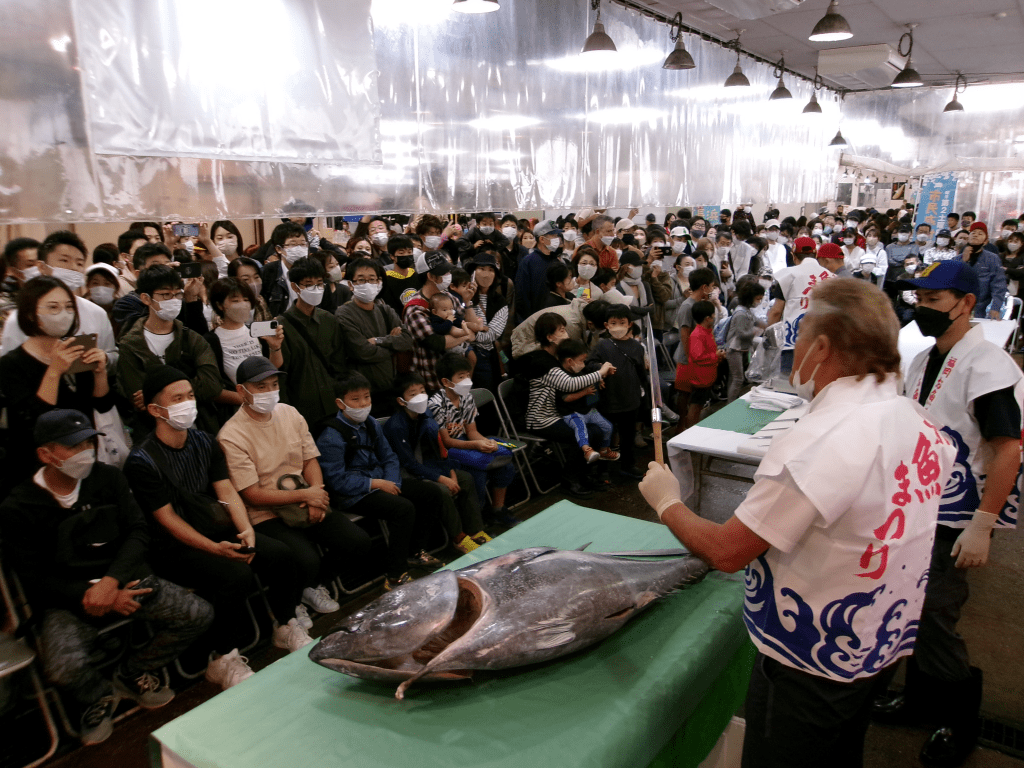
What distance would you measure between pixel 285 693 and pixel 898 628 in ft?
4.96

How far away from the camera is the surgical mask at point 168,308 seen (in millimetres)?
3449

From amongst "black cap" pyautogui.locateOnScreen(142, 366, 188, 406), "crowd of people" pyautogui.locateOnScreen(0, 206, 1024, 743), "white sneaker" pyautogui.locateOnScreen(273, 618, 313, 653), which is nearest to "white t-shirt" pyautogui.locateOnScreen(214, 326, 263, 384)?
"crowd of people" pyautogui.locateOnScreen(0, 206, 1024, 743)

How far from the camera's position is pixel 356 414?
373 centimetres

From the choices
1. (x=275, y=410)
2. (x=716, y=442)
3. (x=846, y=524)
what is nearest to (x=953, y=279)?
(x=846, y=524)

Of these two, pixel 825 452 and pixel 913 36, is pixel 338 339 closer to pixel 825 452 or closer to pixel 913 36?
pixel 825 452

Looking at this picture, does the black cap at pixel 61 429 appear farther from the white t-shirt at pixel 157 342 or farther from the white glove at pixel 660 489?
the white glove at pixel 660 489

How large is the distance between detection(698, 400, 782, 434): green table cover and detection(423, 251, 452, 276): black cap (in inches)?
83.3

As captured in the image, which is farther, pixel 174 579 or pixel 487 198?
pixel 487 198

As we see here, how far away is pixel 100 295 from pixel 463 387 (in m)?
2.13

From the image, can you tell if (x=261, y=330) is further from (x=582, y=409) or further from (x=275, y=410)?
(x=582, y=409)

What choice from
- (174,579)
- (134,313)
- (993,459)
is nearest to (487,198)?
(134,313)

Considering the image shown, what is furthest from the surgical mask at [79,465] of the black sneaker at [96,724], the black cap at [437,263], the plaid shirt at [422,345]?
the black cap at [437,263]

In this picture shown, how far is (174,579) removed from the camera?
305cm

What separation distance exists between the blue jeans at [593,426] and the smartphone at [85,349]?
2.89m
